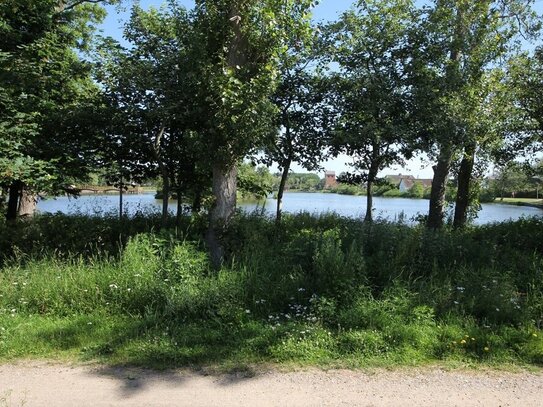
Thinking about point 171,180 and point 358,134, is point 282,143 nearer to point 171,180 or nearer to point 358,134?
point 358,134

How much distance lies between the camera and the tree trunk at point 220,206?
7.53 meters

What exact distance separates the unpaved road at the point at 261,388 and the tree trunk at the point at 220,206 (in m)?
3.55

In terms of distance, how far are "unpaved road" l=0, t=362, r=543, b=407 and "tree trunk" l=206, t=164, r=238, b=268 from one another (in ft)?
11.6

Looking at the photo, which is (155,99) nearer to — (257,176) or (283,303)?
(257,176)

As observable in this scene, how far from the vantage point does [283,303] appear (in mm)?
5590

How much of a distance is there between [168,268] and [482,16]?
964 centimetres

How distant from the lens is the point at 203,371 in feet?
13.5

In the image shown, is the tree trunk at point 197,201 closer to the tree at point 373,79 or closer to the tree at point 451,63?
the tree at point 373,79

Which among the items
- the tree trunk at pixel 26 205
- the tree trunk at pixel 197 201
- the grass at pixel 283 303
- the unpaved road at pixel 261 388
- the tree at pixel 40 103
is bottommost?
the unpaved road at pixel 261 388

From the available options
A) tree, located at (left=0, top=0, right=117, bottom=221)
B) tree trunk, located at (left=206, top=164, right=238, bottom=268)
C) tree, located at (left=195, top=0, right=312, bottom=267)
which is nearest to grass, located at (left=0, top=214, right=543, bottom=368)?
tree trunk, located at (left=206, top=164, right=238, bottom=268)

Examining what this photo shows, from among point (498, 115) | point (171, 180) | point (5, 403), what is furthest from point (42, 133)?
point (498, 115)

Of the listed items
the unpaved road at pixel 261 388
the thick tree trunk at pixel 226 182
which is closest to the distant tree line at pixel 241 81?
the thick tree trunk at pixel 226 182

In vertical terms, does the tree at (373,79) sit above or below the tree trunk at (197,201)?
above

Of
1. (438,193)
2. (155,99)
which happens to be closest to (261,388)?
(155,99)
